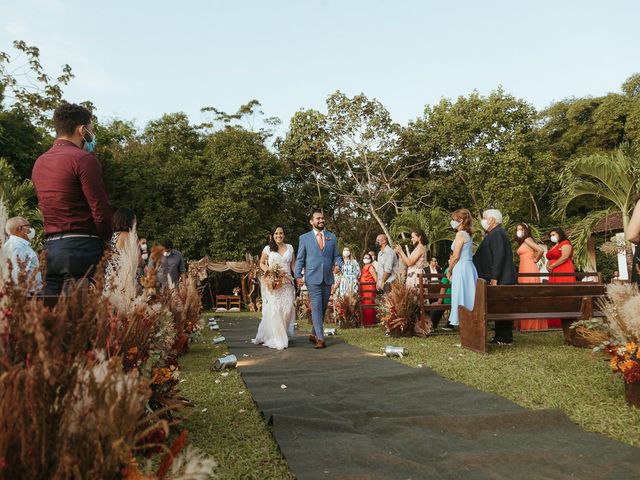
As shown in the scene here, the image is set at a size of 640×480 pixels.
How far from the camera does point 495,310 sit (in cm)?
802

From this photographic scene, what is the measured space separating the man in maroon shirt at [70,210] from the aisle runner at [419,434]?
1.80 meters

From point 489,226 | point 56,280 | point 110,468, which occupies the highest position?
point 489,226

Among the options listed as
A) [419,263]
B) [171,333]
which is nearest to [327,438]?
[171,333]

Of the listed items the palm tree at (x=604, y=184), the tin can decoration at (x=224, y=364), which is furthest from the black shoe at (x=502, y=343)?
the palm tree at (x=604, y=184)

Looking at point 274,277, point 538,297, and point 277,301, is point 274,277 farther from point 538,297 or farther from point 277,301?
point 538,297

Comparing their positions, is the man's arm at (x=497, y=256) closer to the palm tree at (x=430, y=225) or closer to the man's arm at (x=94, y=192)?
the man's arm at (x=94, y=192)

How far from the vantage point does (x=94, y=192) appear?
3.96 meters

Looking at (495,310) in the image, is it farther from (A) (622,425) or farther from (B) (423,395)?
(A) (622,425)

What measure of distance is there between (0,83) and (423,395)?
19950 mm

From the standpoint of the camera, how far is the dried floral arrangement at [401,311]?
33.5ft

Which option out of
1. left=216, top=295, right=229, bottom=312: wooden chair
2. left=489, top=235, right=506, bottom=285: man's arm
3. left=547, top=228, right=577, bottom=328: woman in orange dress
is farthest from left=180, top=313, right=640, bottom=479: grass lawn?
left=216, top=295, right=229, bottom=312: wooden chair

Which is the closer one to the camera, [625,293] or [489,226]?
[625,293]

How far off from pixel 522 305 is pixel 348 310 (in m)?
5.91

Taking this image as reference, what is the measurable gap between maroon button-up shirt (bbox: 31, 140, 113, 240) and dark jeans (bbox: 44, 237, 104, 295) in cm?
10
